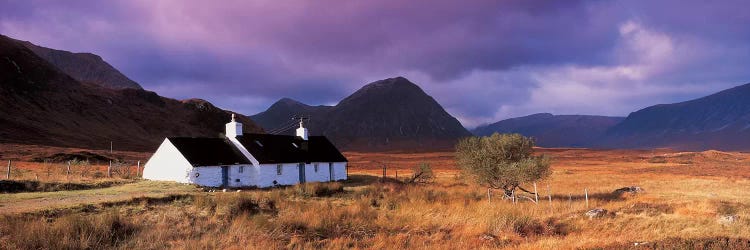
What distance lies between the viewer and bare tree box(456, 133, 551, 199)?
80.0ft

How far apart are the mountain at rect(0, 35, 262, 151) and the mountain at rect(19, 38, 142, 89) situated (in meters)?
63.6

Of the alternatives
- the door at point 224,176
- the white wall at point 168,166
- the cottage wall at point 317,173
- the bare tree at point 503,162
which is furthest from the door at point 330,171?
the bare tree at point 503,162

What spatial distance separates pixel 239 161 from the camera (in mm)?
33781

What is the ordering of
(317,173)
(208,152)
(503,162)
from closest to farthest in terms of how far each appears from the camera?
(503,162) → (208,152) → (317,173)

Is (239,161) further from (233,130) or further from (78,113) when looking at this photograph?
(78,113)

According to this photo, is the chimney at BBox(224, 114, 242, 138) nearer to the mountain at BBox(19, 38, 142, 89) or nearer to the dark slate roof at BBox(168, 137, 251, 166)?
the dark slate roof at BBox(168, 137, 251, 166)

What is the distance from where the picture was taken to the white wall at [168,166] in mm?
31422

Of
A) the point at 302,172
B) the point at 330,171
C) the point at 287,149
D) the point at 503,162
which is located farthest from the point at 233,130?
the point at 503,162

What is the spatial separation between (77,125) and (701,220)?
93.8m

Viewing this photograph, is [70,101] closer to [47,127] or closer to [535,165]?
[47,127]

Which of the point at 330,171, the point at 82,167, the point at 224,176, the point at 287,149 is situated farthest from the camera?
the point at 330,171

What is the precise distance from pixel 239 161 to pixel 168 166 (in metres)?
4.59

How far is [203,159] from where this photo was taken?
32000 mm

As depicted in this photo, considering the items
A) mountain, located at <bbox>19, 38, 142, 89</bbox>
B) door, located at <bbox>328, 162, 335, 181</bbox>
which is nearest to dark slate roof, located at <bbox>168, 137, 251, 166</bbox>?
door, located at <bbox>328, 162, 335, 181</bbox>
